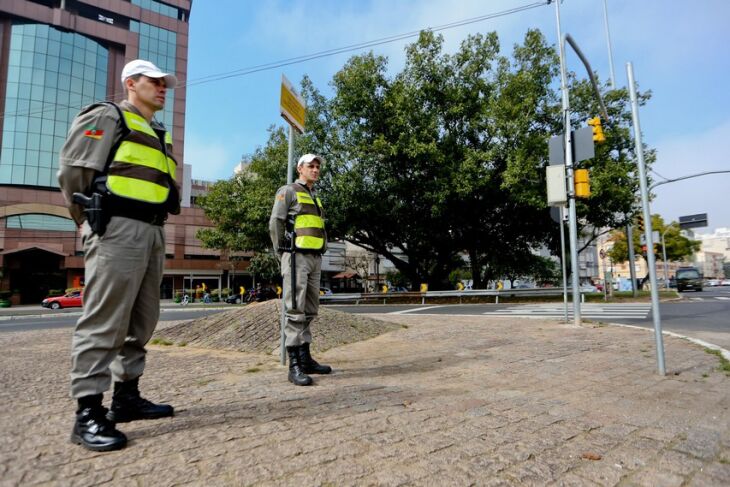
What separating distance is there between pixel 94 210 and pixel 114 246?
7.8 inches

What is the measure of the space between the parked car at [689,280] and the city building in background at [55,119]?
37617 mm

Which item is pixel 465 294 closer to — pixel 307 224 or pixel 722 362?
pixel 722 362

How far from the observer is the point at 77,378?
2.07 meters

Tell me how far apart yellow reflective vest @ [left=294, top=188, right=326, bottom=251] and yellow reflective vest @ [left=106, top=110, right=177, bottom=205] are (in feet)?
4.55

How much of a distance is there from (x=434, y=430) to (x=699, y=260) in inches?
5692

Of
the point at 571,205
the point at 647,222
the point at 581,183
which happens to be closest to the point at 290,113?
the point at 647,222

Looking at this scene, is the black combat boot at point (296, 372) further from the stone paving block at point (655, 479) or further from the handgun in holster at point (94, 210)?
the stone paving block at point (655, 479)

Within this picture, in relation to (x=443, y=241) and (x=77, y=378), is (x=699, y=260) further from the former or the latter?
(x=77, y=378)

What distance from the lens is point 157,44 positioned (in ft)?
157

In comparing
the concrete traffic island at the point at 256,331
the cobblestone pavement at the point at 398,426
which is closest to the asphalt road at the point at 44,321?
the concrete traffic island at the point at 256,331

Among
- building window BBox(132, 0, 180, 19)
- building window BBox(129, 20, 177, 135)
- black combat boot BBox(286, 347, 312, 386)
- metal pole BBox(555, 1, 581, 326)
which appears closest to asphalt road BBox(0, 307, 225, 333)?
metal pole BBox(555, 1, 581, 326)

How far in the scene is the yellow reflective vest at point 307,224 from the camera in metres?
3.73

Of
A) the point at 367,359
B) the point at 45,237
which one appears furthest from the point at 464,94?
the point at 45,237

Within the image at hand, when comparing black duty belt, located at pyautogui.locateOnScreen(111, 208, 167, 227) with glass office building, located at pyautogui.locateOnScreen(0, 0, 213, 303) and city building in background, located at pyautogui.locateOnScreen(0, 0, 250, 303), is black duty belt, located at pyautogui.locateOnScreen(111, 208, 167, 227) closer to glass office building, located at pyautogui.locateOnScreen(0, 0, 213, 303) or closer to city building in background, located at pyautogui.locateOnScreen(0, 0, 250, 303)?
city building in background, located at pyautogui.locateOnScreen(0, 0, 250, 303)
